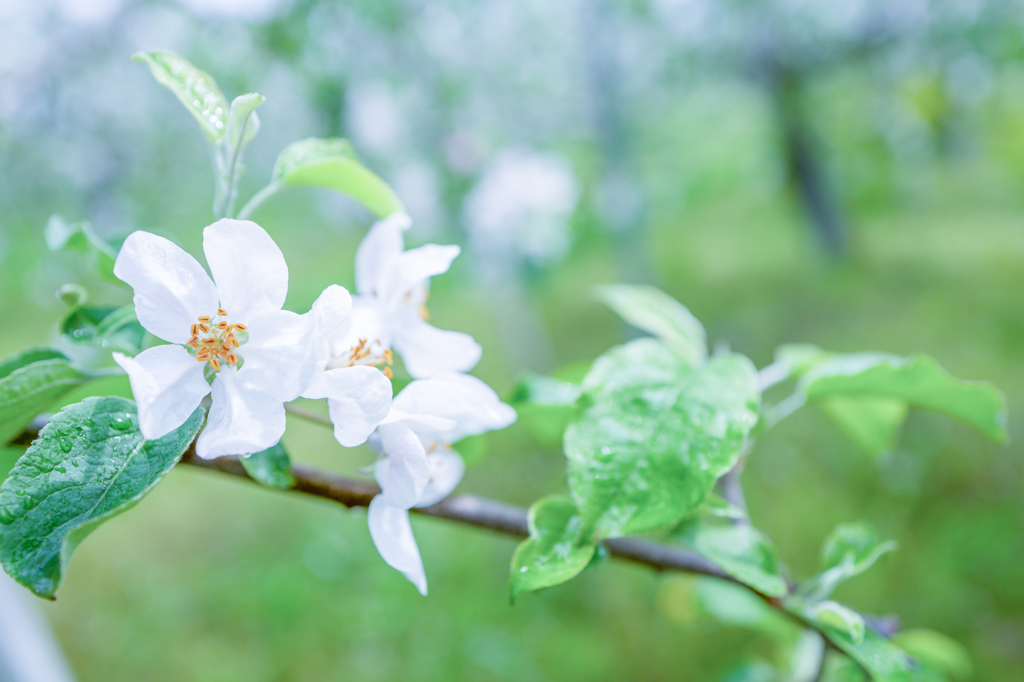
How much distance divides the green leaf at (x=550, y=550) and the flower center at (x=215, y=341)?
3.7 inches

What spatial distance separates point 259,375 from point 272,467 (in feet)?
0.10

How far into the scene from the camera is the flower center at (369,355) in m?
0.20

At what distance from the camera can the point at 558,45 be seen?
4.59 feet

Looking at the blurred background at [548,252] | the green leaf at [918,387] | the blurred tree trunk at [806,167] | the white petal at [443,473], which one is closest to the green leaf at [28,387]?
the white petal at [443,473]

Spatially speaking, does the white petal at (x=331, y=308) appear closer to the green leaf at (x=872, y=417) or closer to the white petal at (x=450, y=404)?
the white petal at (x=450, y=404)

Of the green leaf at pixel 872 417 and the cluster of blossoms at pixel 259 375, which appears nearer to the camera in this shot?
the cluster of blossoms at pixel 259 375

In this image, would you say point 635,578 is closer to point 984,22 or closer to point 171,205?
point 171,205

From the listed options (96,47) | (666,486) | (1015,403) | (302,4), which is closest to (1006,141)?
(1015,403)

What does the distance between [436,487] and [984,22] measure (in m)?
1.56

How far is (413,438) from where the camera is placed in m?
0.17

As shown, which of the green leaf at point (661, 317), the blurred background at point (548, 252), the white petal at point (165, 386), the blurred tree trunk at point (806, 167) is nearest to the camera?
the white petal at point (165, 386)

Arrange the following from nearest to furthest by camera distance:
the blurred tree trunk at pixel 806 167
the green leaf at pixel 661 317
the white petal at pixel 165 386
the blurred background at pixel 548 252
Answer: the white petal at pixel 165 386
the green leaf at pixel 661 317
the blurred background at pixel 548 252
the blurred tree trunk at pixel 806 167

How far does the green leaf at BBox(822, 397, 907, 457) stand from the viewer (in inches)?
12.2

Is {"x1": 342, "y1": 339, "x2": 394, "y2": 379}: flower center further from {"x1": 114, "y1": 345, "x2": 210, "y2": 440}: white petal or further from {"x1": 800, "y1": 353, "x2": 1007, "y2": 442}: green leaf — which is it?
{"x1": 800, "y1": 353, "x2": 1007, "y2": 442}: green leaf
